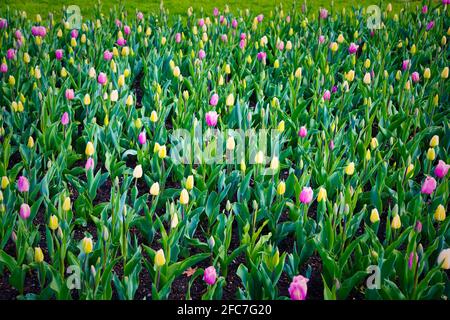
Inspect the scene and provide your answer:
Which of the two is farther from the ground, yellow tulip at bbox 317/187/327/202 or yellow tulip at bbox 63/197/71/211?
yellow tulip at bbox 63/197/71/211

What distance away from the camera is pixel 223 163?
10.8 feet

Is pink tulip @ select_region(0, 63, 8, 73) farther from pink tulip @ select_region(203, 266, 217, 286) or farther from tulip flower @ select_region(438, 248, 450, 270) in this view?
tulip flower @ select_region(438, 248, 450, 270)

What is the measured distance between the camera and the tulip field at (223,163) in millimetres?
2514

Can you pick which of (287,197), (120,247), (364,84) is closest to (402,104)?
(364,84)

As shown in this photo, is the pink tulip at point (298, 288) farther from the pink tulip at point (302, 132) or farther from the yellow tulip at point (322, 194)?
the pink tulip at point (302, 132)

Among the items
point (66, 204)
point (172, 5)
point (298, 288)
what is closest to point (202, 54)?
point (66, 204)

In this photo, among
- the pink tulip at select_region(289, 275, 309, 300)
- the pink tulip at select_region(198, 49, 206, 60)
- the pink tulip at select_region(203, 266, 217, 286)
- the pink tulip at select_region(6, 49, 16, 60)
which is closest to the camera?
the pink tulip at select_region(289, 275, 309, 300)

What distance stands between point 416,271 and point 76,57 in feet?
11.2

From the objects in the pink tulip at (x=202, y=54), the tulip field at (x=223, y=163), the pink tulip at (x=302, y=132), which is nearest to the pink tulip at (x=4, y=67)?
the tulip field at (x=223, y=163)

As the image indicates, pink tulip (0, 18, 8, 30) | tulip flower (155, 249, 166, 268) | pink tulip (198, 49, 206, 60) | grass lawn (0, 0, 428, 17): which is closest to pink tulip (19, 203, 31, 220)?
tulip flower (155, 249, 166, 268)

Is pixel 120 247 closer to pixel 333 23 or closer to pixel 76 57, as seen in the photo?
pixel 76 57

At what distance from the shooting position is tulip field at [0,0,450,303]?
251 centimetres

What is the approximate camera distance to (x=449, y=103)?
14.4 feet

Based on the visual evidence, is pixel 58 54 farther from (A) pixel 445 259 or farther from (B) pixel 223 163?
(A) pixel 445 259
